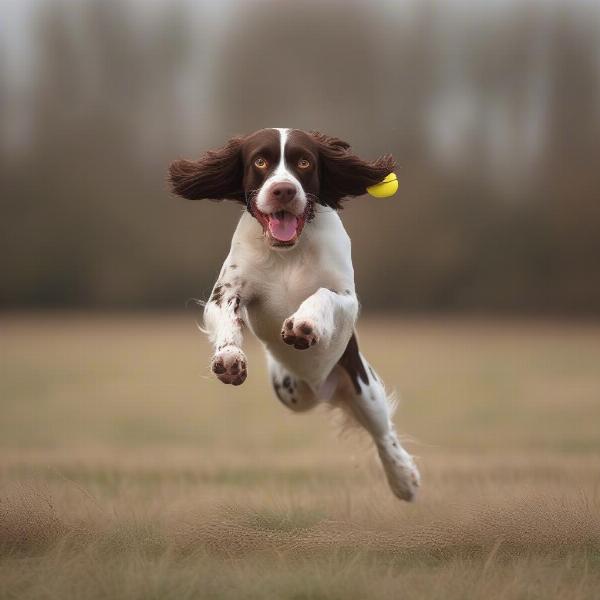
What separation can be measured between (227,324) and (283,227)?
44 cm

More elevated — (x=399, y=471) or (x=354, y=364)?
(x=354, y=364)

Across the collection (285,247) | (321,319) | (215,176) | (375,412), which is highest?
(215,176)

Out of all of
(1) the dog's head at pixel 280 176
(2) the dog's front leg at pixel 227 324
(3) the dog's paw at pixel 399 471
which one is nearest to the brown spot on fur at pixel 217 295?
(2) the dog's front leg at pixel 227 324

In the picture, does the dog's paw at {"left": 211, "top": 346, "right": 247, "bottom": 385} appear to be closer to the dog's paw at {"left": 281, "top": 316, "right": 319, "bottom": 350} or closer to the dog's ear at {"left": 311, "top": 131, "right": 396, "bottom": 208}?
the dog's paw at {"left": 281, "top": 316, "right": 319, "bottom": 350}

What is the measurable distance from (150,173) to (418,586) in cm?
2582

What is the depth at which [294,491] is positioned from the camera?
6.39m

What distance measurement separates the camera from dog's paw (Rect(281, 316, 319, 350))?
13.0 ft

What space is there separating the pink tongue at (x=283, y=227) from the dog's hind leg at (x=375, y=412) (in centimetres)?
105

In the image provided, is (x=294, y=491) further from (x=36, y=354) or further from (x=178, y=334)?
(x=178, y=334)

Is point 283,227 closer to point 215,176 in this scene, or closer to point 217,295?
point 217,295

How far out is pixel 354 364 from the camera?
538 cm

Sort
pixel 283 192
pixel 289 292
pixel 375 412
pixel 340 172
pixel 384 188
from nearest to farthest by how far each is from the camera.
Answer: pixel 283 192
pixel 289 292
pixel 340 172
pixel 384 188
pixel 375 412

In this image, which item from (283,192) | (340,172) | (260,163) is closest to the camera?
(283,192)

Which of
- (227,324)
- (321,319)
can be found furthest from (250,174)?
(321,319)
